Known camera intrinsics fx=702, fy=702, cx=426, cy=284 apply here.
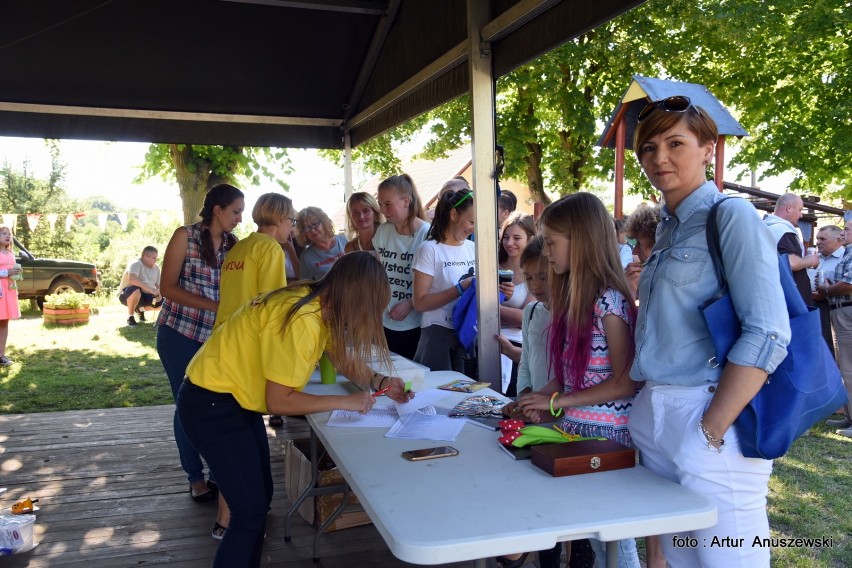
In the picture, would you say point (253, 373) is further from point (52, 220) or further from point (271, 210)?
point (52, 220)

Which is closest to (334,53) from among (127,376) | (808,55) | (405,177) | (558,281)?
(405,177)

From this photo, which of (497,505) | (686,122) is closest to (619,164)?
(686,122)

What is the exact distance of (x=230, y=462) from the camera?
6.97ft

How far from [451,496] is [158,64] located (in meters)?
4.33

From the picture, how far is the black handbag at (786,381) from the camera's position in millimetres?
1476

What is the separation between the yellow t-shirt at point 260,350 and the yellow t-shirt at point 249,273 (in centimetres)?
69

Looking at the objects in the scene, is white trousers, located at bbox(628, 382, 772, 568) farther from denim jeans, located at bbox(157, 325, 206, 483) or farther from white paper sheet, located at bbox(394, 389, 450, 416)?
denim jeans, located at bbox(157, 325, 206, 483)

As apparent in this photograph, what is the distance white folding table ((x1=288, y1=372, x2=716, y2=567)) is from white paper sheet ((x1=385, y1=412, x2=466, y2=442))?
0.51 ft

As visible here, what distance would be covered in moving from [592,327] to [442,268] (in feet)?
4.86

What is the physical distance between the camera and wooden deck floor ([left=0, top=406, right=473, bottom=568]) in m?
3.08

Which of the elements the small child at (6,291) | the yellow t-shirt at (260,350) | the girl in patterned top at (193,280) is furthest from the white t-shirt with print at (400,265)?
the small child at (6,291)

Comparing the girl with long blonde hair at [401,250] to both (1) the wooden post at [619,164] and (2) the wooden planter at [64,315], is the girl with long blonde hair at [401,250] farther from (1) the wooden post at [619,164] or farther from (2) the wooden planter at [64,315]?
(2) the wooden planter at [64,315]

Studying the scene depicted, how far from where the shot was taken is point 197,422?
212 cm

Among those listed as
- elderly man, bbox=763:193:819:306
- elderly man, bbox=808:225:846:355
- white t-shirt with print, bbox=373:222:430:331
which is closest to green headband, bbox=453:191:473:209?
white t-shirt with print, bbox=373:222:430:331
